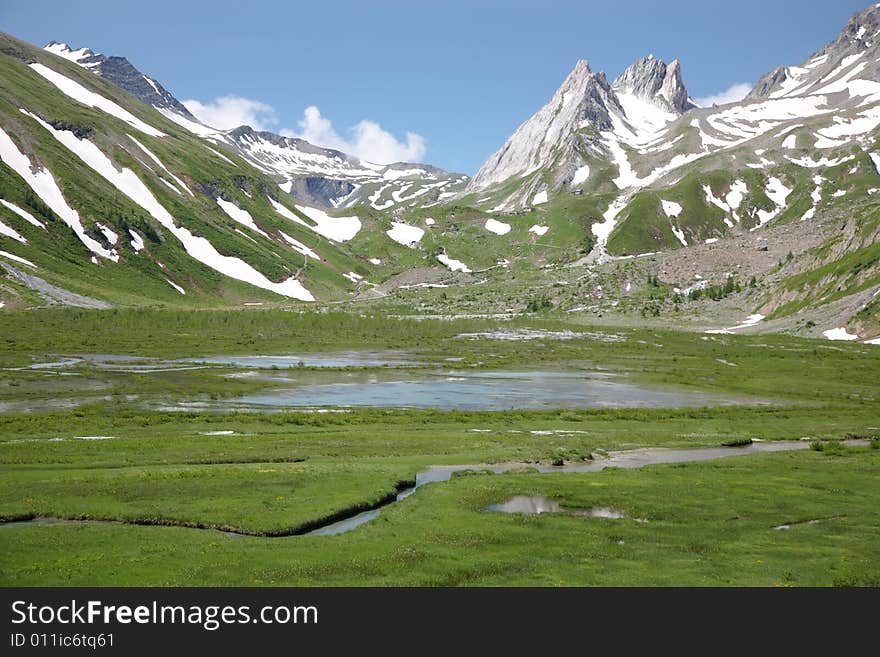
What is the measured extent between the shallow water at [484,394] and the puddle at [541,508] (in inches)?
1468

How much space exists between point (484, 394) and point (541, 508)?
50278mm

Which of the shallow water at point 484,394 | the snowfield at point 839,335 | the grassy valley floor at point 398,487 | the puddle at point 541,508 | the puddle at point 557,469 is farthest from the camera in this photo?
the snowfield at point 839,335

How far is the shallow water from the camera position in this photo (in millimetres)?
80938

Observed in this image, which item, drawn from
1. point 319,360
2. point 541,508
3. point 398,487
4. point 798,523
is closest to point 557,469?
point 541,508

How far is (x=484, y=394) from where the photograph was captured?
89438 mm

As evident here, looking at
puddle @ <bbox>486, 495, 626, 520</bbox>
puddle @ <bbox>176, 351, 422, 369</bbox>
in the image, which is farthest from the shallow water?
puddle @ <bbox>486, 495, 626, 520</bbox>

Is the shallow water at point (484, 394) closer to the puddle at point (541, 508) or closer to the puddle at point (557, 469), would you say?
the puddle at point (557, 469)

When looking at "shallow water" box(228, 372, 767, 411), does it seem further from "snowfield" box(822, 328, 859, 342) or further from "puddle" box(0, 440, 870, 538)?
"snowfield" box(822, 328, 859, 342)

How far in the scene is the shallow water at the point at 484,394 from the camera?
8094 centimetres

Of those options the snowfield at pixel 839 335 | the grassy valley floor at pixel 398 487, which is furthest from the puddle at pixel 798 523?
the snowfield at pixel 839 335

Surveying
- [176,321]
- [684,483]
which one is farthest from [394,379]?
[176,321]

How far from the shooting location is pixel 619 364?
124875 millimetres

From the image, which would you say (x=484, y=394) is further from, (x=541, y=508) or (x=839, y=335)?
(x=839, y=335)
